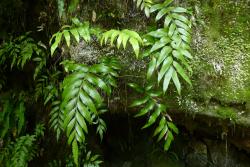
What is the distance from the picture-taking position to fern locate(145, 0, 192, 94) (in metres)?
2.47

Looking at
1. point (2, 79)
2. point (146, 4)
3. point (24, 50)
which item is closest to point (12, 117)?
point (2, 79)

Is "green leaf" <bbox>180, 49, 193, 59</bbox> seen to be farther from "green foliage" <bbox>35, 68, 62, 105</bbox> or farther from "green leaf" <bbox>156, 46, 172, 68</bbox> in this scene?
"green foliage" <bbox>35, 68, 62, 105</bbox>

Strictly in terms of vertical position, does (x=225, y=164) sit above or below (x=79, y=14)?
below

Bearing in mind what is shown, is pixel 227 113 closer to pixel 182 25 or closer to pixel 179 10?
pixel 182 25

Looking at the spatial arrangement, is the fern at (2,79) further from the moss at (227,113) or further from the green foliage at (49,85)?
the moss at (227,113)

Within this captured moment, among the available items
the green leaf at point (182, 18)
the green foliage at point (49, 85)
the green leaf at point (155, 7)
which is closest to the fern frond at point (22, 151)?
the green foliage at point (49, 85)

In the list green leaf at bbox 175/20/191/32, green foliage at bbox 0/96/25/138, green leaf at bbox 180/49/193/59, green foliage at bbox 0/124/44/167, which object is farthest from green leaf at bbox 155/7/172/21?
green foliage at bbox 0/96/25/138

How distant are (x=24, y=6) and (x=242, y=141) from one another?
273 cm

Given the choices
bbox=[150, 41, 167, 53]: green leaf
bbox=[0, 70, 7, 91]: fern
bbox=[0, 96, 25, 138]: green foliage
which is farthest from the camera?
bbox=[0, 70, 7, 91]: fern

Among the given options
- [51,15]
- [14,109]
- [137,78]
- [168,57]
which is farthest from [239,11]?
[14,109]

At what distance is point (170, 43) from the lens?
102 inches

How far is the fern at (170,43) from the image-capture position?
8.12 ft

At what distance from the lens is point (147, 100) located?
A: 9.11ft

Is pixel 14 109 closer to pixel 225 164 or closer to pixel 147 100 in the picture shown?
pixel 147 100
